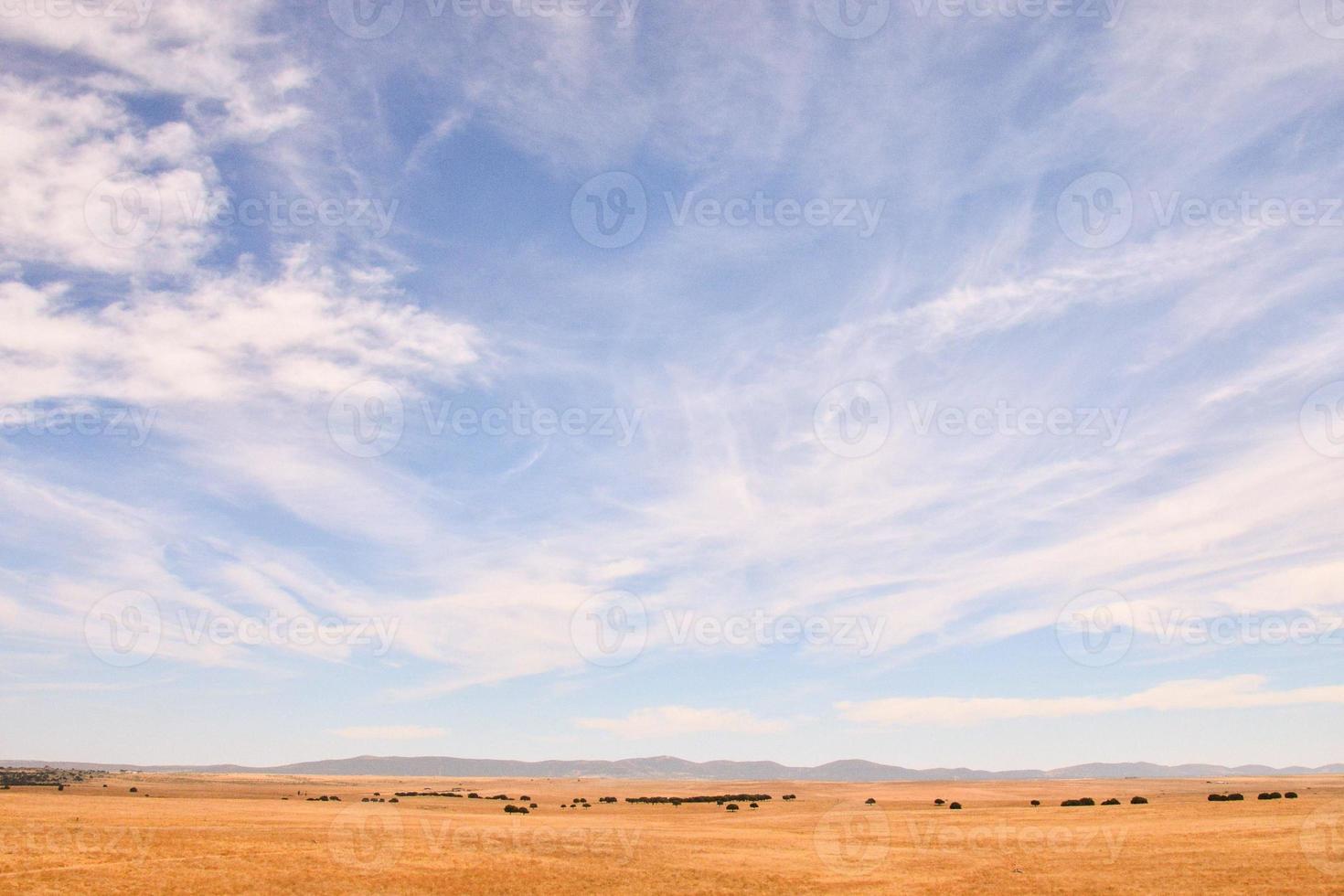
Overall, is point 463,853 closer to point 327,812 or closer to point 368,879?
point 368,879

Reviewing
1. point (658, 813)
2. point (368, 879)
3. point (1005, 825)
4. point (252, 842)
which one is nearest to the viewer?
point (368, 879)

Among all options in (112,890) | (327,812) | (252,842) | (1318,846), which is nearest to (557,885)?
(112,890)

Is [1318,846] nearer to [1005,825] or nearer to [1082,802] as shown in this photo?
[1005,825]

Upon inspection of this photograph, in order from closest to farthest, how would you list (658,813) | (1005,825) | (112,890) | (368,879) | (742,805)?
(112,890), (368,879), (1005,825), (658,813), (742,805)

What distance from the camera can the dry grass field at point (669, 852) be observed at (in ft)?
109

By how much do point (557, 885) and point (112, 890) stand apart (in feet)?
54.2

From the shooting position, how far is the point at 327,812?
68688 mm

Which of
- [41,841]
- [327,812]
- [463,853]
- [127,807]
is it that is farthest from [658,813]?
[41,841]

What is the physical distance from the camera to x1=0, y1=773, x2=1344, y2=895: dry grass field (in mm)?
33375

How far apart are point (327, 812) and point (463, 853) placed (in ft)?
110

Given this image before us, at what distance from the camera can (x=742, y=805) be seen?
8925 centimetres

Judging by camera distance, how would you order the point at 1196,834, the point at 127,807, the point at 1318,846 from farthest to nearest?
1. the point at 127,807
2. the point at 1196,834
3. the point at 1318,846

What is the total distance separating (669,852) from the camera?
→ 146 ft

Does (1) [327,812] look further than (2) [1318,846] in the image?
Yes
